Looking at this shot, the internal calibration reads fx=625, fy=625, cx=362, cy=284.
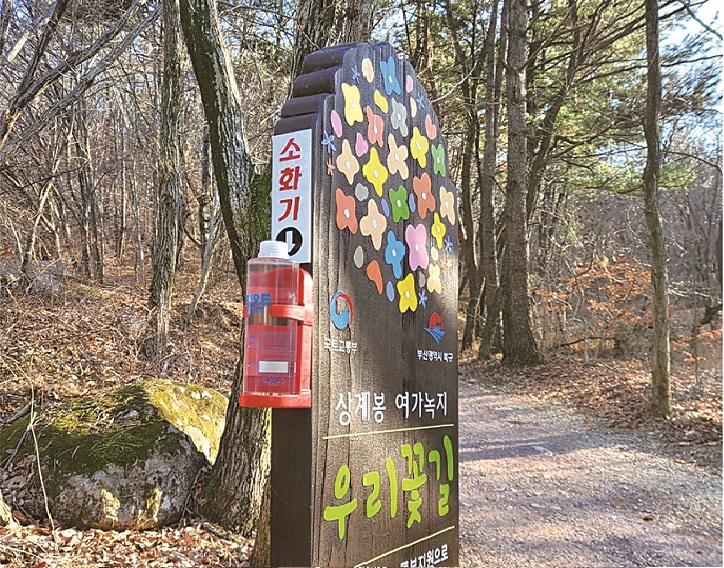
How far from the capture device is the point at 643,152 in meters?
16.0

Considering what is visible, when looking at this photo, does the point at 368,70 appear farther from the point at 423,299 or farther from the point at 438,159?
the point at 423,299

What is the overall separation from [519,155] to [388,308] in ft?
36.4

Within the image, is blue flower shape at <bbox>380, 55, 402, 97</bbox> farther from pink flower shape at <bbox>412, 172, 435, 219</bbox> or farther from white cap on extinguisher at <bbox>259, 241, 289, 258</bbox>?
white cap on extinguisher at <bbox>259, 241, 289, 258</bbox>

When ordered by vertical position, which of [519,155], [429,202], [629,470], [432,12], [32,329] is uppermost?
[432,12]

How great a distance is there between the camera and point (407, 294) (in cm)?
337

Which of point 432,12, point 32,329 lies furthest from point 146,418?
point 432,12

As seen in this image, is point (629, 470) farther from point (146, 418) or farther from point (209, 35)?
point (209, 35)

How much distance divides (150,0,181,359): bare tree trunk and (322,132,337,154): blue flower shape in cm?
727

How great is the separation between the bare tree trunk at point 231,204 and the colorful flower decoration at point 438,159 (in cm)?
160

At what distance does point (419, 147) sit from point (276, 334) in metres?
1.77

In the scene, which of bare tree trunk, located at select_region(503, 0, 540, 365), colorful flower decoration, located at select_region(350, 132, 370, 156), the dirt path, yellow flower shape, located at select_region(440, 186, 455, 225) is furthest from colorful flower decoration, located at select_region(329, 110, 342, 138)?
bare tree trunk, located at select_region(503, 0, 540, 365)

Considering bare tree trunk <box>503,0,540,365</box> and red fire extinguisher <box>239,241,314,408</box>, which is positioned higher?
bare tree trunk <box>503,0,540,365</box>

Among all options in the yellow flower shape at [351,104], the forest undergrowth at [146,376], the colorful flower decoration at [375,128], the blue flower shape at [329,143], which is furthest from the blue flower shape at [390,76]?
the forest undergrowth at [146,376]

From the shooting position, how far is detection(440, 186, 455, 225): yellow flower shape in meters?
3.92
